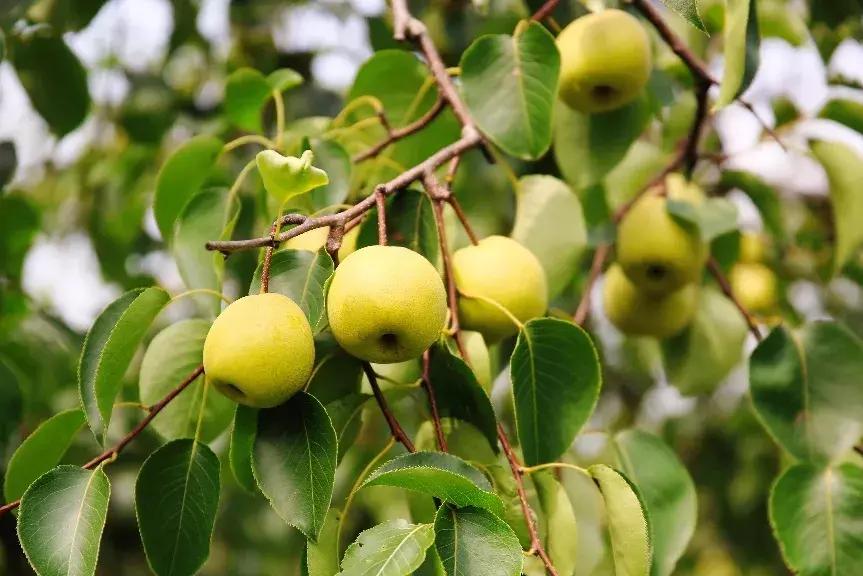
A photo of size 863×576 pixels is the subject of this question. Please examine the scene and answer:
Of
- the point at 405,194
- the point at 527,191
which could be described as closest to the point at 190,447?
the point at 405,194

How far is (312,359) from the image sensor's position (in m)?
0.92

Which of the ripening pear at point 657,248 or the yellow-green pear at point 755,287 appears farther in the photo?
the yellow-green pear at point 755,287

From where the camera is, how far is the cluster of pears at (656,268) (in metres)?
Answer: 1.57

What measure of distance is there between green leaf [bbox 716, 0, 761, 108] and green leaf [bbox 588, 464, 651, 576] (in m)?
0.44

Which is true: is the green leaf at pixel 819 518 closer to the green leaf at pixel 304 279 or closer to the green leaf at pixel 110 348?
the green leaf at pixel 304 279

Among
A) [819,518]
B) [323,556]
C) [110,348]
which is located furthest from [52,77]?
[819,518]

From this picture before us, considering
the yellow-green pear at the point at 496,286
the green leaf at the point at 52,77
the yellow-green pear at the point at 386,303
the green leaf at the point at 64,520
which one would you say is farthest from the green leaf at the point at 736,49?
the green leaf at the point at 52,77

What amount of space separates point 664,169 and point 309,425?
39.5 inches

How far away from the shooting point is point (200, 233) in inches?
49.3

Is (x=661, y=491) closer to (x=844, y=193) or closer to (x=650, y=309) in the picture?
(x=650, y=309)

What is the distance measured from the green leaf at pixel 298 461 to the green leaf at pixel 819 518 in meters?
0.67

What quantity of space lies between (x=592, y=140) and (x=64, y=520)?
926 millimetres

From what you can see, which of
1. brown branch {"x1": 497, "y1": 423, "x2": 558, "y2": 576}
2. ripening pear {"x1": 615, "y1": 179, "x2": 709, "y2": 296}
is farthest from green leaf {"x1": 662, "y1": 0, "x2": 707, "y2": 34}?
ripening pear {"x1": 615, "y1": 179, "x2": 709, "y2": 296}

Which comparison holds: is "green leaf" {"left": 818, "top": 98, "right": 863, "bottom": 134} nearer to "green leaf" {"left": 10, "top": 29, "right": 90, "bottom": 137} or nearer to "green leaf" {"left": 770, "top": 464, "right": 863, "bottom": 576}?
"green leaf" {"left": 770, "top": 464, "right": 863, "bottom": 576}
